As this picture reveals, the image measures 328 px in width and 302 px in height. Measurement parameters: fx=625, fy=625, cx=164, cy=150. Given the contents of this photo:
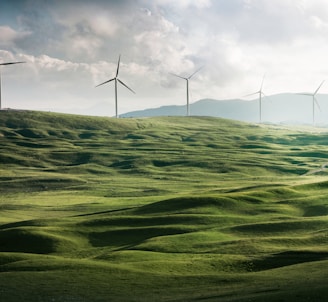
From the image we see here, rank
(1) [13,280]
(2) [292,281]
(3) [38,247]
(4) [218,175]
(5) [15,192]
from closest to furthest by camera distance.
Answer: (2) [292,281] → (1) [13,280] → (3) [38,247] → (5) [15,192] → (4) [218,175]

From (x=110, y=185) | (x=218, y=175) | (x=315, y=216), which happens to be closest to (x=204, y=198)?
(x=315, y=216)

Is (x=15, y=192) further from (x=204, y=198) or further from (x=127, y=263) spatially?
(x=127, y=263)

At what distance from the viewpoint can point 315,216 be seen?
94.7 meters

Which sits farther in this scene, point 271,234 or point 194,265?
point 271,234

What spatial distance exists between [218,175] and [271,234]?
115337 mm

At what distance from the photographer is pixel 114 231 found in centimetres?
9019

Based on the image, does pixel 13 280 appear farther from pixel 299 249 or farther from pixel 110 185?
pixel 110 185

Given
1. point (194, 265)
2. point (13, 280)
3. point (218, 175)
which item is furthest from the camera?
point (218, 175)

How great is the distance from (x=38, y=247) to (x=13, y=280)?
2293 centimetres

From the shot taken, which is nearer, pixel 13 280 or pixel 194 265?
pixel 13 280

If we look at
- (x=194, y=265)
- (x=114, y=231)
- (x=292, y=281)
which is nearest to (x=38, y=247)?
(x=114, y=231)

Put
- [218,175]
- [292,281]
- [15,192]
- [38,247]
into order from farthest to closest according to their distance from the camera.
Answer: [218,175], [15,192], [38,247], [292,281]

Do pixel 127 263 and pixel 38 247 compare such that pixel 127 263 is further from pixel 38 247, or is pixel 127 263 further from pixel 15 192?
pixel 15 192

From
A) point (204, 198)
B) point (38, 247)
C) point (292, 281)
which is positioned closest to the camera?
point (292, 281)
